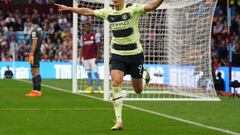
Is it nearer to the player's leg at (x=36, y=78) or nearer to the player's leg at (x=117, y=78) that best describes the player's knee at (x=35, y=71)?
the player's leg at (x=36, y=78)

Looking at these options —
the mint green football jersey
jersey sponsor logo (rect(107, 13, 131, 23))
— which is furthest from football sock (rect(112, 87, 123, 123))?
jersey sponsor logo (rect(107, 13, 131, 23))

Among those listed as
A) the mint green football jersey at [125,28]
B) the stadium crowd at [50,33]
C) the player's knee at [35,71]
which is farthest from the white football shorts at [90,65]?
the stadium crowd at [50,33]

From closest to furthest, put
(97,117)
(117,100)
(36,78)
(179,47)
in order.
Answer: (117,100), (97,117), (36,78), (179,47)

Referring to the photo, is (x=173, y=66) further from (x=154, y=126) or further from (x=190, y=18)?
(x=154, y=126)

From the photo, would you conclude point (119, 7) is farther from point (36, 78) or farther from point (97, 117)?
point (36, 78)

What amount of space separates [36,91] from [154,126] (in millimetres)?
8770

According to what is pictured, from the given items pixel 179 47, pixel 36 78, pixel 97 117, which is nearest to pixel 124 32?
pixel 97 117

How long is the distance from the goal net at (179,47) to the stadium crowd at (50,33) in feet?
43.6

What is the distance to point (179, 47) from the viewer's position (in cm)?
2183

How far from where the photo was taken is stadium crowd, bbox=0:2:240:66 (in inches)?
1511

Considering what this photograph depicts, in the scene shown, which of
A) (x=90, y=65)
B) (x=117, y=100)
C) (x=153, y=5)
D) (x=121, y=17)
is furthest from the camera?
(x=90, y=65)

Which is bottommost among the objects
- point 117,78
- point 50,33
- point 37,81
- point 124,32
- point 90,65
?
point 37,81

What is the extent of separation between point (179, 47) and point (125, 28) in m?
9.86

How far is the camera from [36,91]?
20.3 meters
